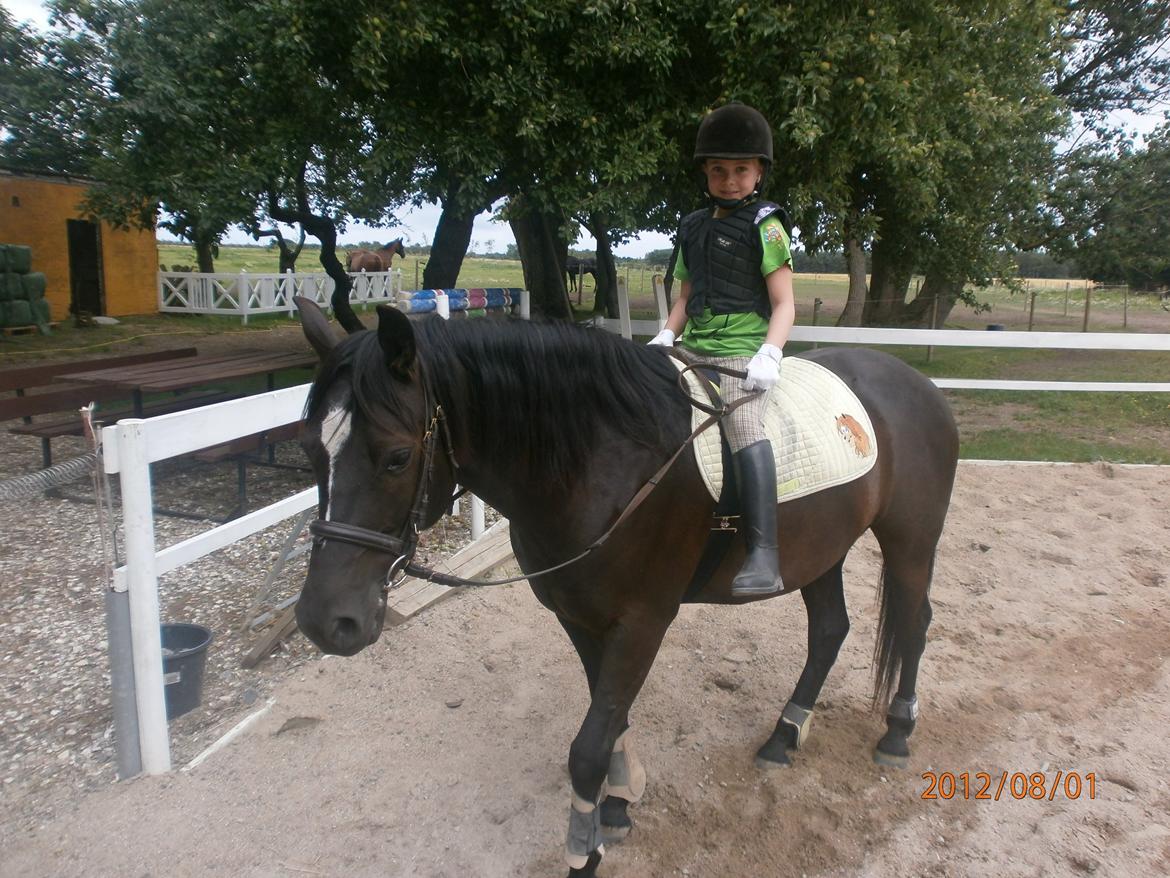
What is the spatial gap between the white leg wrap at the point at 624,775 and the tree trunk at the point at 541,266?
31.7 feet

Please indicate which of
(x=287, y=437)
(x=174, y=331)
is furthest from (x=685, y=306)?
(x=174, y=331)

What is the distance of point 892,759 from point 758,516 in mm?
1500

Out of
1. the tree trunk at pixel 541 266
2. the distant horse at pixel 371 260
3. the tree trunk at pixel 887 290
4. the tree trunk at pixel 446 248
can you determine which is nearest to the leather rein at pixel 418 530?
the tree trunk at pixel 446 248

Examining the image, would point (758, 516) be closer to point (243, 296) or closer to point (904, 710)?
point (904, 710)

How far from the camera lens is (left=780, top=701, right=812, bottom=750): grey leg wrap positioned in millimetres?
3311

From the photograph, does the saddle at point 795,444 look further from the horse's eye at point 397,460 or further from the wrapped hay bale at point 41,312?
the wrapped hay bale at point 41,312

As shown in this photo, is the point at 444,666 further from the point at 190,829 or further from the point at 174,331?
the point at 174,331

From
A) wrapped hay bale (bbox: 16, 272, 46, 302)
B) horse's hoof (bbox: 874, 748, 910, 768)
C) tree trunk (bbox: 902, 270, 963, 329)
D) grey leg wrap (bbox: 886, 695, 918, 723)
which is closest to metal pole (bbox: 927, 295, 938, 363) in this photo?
tree trunk (bbox: 902, 270, 963, 329)

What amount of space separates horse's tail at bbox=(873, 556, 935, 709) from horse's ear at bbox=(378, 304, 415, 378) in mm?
2510

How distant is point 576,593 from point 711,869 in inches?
44.0

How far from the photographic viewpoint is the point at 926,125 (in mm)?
9391

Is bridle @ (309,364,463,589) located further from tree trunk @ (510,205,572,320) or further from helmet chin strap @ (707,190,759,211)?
tree trunk @ (510,205,572,320)

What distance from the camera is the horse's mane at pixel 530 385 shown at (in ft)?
6.45

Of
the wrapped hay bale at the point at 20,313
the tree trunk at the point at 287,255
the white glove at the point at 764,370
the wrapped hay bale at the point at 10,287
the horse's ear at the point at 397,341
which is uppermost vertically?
the tree trunk at the point at 287,255
